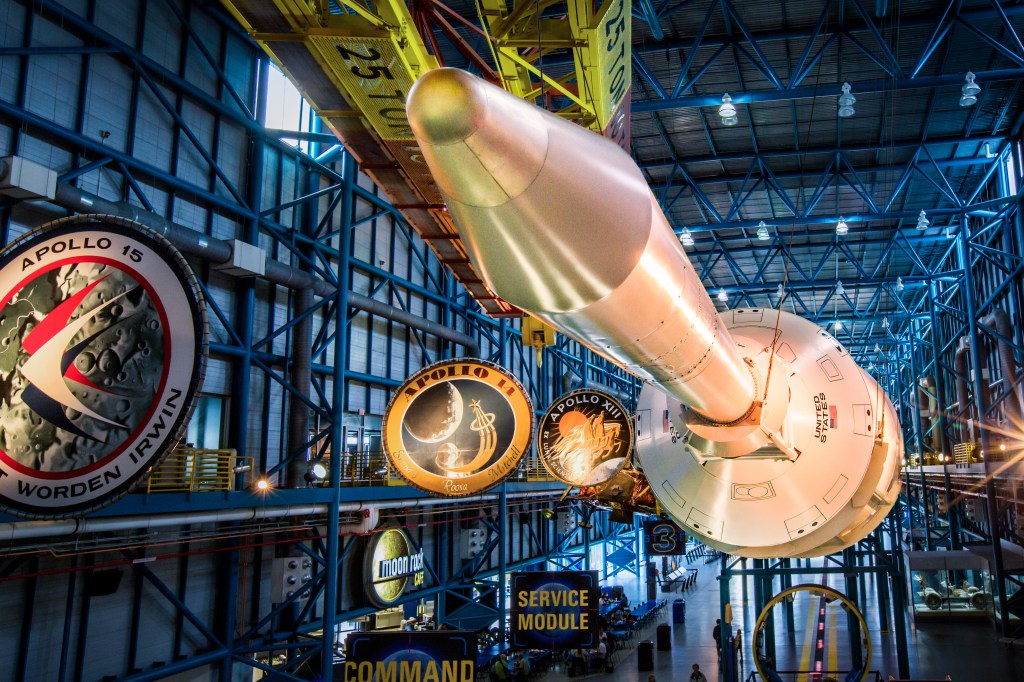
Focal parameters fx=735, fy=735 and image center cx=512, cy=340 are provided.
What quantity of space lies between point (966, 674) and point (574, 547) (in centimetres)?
2585

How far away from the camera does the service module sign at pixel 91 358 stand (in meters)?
8.48

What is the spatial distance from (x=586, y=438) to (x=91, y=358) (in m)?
9.33

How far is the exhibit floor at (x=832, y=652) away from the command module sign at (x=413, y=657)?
12.5 metres

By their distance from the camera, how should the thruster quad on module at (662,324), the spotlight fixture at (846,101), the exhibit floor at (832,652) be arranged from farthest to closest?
the exhibit floor at (832,652) < the spotlight fixture at (846,101) < the thruster quad on module at (662,324)

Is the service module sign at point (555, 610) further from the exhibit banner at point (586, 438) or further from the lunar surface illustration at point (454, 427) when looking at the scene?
the lunar surface illustration at point (454, 427)

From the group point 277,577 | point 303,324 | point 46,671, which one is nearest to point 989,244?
point 303,324

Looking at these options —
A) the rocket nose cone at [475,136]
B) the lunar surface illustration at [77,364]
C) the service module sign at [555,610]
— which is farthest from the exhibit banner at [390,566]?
the rocket nose cone at [475,136]

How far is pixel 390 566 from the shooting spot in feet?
82.7

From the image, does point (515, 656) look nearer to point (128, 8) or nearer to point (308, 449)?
point (308, 449)

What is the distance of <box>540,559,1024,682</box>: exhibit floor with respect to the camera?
75.7 ft

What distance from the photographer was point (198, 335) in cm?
892

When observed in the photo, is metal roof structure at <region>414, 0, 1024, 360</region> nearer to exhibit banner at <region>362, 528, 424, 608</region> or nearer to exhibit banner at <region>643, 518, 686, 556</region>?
exhibit banner at <region>643, 518, 686, 556</region>

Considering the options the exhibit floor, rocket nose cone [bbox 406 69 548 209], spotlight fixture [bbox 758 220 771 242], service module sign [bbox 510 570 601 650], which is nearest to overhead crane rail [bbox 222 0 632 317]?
rocket nose cone [bbox 406 69 548 209]

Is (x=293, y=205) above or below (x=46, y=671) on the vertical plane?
above
